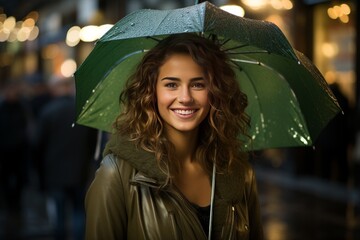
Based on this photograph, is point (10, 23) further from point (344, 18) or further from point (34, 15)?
point (344, 18)

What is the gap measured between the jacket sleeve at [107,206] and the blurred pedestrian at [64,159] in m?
4.72

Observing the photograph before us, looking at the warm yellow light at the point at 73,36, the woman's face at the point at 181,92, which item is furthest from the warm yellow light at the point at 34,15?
the woman's face at the point at 181,92

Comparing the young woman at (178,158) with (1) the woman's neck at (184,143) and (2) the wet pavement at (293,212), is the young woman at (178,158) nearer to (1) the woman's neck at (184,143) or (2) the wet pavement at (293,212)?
(1) the woman's neck at (184,143)

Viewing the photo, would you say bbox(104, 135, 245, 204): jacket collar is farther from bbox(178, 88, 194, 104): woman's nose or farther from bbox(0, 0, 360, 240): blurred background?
bbox(0, 0, 360, 240): blurred background

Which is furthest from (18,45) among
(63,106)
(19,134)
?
(63,106)

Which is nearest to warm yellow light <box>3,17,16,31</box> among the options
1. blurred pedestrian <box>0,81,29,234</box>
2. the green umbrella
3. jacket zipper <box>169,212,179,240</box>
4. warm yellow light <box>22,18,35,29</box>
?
warm yellow light <box>22,18,35,29</box>

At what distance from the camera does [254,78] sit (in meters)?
3.73

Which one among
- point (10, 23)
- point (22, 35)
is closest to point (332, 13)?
point (10, 23)

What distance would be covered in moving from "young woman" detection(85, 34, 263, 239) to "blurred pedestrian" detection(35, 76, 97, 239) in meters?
4.47

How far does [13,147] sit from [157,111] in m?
8.06

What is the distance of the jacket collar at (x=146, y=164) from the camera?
9.43 feet

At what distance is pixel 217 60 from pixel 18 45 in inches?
1254

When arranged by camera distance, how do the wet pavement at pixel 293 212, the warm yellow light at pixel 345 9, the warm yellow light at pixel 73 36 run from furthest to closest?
the warm yellow light at pixel 73 36, the warm yellow light at pixel 345 9, the wet pavement at pixel 293 212

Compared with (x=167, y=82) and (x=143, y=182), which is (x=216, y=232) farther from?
(x=167, y=82)
